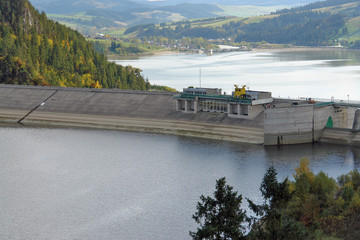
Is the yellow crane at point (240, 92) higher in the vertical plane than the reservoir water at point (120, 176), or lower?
higher

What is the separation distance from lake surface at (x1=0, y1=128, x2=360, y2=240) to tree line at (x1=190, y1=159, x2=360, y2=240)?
5997mm

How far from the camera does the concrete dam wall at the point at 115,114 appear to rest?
230 feet

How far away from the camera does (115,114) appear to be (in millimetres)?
82000

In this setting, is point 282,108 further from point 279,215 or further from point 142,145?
point 279,215

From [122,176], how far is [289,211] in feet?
64.2

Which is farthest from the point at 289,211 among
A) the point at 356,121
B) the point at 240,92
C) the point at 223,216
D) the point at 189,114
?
the point at 189,114

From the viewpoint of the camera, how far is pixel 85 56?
5231 inches

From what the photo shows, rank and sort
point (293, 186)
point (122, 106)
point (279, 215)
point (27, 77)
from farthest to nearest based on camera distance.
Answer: point (27, 77), point (122, 106), point (293, 186), point (279, 215)

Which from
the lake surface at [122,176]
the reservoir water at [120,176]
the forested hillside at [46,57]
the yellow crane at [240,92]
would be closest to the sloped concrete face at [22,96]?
the reservoir water at [120,176]

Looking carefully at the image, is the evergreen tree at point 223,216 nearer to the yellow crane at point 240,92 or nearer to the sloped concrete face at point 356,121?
the sloped concrete face at point 356,121

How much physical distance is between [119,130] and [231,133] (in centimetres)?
1597

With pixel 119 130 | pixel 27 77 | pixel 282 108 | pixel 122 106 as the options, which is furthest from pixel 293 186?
pixel 27 77

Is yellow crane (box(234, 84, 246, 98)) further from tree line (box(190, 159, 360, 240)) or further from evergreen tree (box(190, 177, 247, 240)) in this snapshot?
evergreen tree (box(190, 177, 247, 240))

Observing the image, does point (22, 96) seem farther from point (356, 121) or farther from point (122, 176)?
point (356, 121)
